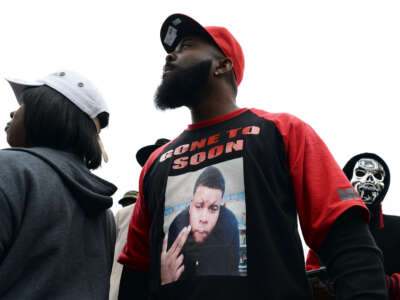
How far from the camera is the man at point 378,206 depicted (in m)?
4.17

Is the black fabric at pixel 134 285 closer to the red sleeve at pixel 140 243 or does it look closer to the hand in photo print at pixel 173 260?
the red sleeve at pixel 140 243

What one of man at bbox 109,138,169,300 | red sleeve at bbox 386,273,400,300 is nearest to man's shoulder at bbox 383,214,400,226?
red sleeve at bbox 386,273,400,300

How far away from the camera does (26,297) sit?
5.86 ft

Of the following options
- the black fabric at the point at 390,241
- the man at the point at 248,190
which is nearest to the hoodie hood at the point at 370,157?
the black fabric at the point at 390,241

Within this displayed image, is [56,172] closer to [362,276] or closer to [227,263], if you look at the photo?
[227,263]

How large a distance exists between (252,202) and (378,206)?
3.43m


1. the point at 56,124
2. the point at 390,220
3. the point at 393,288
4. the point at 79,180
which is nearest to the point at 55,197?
the point at 79,180

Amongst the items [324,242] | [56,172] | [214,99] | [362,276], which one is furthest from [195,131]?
[362,276]

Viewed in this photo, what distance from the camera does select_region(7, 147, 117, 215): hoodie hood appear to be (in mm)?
2145

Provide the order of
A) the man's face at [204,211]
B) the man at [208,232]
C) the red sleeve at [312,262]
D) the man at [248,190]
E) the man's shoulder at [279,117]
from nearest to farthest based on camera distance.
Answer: the man at [248,190], the man at [208,232], the man's face at [204,211], the man's shoulder at [279,117], the red sleeve at [312,262]

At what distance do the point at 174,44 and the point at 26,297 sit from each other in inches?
67.4

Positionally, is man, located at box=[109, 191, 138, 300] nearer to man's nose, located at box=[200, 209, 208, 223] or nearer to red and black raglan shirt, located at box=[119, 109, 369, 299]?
red and black raglan shirt, located at box=[119, 109, 369, 299]

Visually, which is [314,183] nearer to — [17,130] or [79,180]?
[79,180]

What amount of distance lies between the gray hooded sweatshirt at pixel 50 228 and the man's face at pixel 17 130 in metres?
0.21
